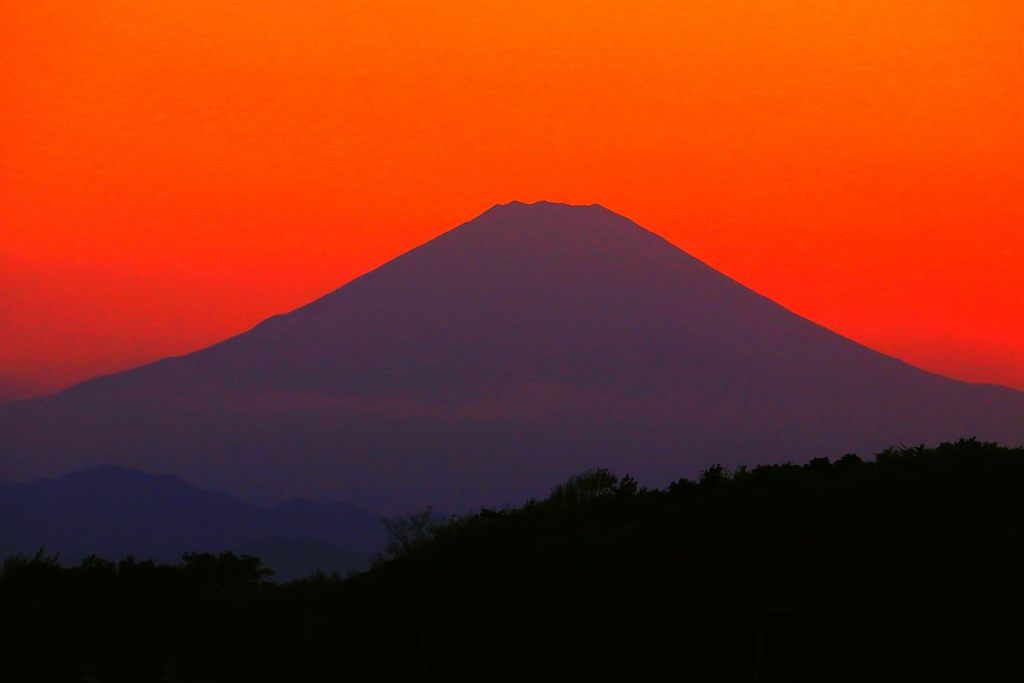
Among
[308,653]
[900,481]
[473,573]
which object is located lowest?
[308,653]

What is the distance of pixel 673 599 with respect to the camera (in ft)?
162

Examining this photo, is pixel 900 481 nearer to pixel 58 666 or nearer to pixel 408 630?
pixel 408 630

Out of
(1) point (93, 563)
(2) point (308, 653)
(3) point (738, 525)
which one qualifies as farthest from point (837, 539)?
(1) point (93, 563)

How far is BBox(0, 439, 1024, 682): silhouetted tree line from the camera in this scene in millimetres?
44938

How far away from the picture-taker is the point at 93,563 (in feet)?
253

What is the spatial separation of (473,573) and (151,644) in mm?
19694

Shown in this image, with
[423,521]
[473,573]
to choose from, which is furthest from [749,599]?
[423,521]

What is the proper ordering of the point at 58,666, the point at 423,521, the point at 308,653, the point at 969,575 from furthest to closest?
the point at 423,521, the point at 308,653, the point at 58,666, the point at 969,575

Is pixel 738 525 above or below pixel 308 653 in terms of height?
above

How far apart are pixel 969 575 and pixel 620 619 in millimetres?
13154

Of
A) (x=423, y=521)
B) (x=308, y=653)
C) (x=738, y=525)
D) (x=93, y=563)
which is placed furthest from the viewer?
(x=423, y=521)

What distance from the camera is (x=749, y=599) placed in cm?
4812

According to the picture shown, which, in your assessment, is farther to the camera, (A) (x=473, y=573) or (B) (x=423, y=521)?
(B) (x=423, y=521)

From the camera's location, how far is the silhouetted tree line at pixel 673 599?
147 ft
